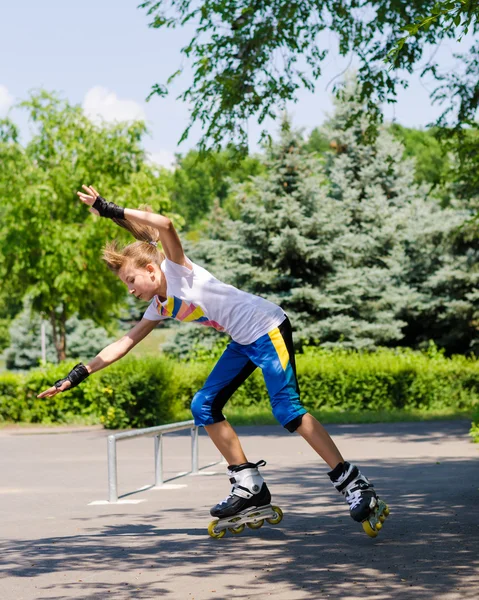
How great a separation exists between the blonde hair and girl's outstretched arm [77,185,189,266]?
7.7 inches

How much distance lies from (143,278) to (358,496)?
1.69 meters

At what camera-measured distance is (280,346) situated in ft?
18.1

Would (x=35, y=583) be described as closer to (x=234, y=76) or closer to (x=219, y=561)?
(x=219, y=561)

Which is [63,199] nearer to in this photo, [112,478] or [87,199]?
[112,478]

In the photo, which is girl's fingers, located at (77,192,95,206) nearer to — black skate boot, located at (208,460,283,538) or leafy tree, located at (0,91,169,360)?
black skate boot, located at (208,460,283,538)

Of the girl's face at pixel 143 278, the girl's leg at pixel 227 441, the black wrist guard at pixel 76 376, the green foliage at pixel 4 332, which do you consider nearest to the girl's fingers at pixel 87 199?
the girl's face at pixel 143 278

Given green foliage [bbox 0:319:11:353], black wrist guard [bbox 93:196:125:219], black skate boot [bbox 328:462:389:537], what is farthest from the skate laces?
green foliage [bbox 0:319:11:353]

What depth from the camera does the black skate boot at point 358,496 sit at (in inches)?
206

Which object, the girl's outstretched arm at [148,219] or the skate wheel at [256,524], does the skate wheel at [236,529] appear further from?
the girl's outstretched arm at [148,219]

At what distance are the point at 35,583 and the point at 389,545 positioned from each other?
1.86m

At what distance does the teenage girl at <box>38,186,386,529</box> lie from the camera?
5.31 meters

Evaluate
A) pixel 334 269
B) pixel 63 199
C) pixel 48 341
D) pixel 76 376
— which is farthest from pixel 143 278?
pixel 48 341

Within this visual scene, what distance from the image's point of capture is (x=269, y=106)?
17.5 meters

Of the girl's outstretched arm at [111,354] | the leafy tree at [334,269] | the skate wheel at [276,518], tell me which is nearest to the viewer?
the girl's outstretched arm at [111,354]
